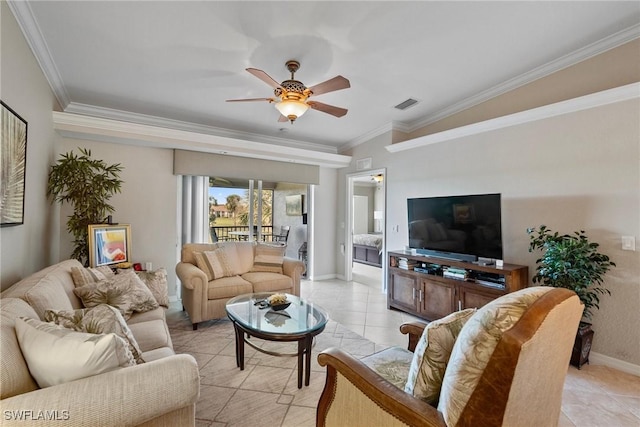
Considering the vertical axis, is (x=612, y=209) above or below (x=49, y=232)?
above

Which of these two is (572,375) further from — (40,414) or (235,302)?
(40,414)

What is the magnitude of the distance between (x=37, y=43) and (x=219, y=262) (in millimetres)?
2636

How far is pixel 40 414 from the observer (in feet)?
3.22

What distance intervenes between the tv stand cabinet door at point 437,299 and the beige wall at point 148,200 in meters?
3.61

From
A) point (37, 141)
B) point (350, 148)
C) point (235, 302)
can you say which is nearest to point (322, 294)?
point (235, 302)

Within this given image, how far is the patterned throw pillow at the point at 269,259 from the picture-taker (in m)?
4.04

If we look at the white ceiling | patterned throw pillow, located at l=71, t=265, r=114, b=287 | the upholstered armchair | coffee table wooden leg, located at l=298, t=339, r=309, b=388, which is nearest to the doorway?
the white ceiling

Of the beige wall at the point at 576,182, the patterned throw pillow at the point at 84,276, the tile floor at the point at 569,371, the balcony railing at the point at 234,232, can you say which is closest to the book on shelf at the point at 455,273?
the beige wall at the point at 576,182

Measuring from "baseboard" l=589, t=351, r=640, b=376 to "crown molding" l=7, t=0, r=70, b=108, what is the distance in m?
5.46

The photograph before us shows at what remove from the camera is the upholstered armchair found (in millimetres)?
891

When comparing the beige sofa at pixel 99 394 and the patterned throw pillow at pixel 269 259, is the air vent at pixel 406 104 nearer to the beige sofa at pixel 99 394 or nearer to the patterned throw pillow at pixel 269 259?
the patterned throw pillow at pixel 269 259

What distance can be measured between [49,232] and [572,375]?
5337 mm

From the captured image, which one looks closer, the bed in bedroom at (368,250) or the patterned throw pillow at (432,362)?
the patterned throw pillow at (432,362)

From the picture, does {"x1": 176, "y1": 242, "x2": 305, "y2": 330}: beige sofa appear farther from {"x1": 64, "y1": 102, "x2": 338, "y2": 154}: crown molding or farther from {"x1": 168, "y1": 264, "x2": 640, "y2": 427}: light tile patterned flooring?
{"x1": 64, "y1": 102, "x2": 338, "y2": 154}: crown molding
